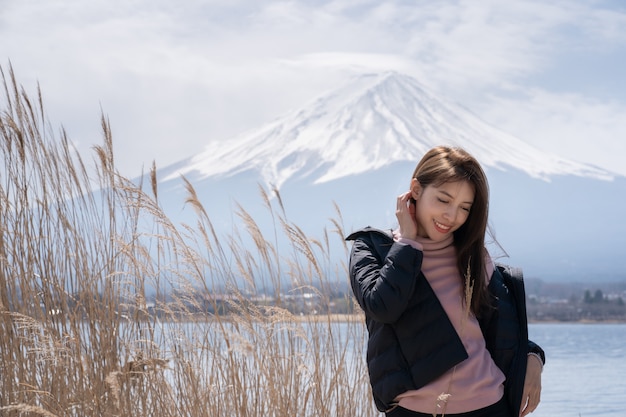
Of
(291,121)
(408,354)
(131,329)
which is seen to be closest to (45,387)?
(131,329)

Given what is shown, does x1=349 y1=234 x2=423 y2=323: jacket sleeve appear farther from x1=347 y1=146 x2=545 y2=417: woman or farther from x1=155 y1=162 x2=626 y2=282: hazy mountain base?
x1=155 y1=162 x2=626 y2=282: hazy mountain base

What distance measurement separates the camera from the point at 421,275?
5.73ft

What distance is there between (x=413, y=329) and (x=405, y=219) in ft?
0.74

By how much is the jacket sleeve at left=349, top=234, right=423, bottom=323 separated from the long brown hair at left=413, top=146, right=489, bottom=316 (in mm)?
133

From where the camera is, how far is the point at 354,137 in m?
60.1

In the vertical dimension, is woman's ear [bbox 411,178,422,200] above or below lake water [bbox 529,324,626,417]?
above

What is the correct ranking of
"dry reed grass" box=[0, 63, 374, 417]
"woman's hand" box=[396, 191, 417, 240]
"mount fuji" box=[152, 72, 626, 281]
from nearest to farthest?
"woman's hand" box=[396, 191, 417, 240] → "dry reed grass" box=[0, 63, 374, 417] → "mount fuji" box=[152, 72, 626, 281]

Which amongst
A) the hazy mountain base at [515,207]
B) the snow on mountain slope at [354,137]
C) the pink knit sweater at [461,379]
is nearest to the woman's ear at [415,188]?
the pink knit sweater at [461,379]

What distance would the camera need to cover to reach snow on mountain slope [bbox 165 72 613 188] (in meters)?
55.1

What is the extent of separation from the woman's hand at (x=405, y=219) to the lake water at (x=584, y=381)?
6880mm

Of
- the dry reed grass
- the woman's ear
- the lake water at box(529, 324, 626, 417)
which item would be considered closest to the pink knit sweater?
the woman's ear

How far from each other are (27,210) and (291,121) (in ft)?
182

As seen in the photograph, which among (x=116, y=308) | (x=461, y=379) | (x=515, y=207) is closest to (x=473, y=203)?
(x=461, y=379)

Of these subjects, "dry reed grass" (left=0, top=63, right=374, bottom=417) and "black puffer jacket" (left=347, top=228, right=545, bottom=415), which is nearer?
"black puffer jacket" (left=347, top=228, right=545, bottom=415)
